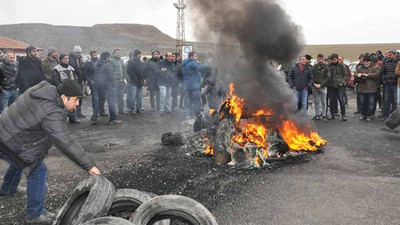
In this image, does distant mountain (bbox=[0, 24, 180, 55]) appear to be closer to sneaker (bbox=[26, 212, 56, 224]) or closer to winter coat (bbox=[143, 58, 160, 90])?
Answer: winter coat (bbox=[143, 58, 160, 90])

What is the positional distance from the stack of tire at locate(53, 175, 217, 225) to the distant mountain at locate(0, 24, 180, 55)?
219ft

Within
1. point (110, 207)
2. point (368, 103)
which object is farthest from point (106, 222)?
point (368, 103)

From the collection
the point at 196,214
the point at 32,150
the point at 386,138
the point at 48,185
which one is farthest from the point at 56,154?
the point at 386,138

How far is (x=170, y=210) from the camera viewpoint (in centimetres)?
335

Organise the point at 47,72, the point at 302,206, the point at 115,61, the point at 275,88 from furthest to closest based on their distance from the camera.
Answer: the point at 115,61 → the point at 47,72 → the point at 275,88 → the point at 302,206

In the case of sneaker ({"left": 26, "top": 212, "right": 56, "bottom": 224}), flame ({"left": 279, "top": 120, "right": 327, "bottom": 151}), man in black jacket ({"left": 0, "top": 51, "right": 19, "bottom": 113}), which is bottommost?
sneaker ({"left": 26, "top": 212, "right": 56, "bottom": 224})

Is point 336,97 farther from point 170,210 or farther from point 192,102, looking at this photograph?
point 170,210

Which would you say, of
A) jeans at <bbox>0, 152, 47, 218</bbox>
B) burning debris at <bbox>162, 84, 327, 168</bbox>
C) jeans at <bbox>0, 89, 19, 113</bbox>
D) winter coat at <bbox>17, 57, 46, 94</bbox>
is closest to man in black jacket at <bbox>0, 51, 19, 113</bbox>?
jeans at <bbox>0, 89, 19, 113</bbox>

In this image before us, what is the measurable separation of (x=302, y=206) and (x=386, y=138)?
537 cm

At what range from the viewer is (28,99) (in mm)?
3680

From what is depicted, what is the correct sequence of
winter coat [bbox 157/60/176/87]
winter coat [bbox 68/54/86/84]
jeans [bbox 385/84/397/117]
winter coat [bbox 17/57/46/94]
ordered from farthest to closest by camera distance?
1. winter coat [bbox 157/60/176/87]
2. winter coat [bbox 68/54/86/84]
3. jeans [bbox 385/84/397/117]
4. winter coat [bbox 17/57/46/94]

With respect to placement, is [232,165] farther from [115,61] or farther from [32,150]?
[115,61]

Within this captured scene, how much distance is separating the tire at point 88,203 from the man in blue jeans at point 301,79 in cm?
840

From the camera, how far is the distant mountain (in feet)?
235
